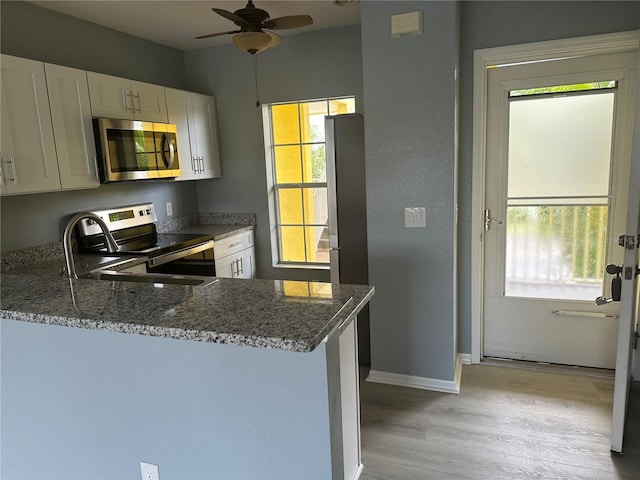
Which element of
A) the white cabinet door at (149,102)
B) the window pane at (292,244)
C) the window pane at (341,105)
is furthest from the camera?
the window pane at (292,244)

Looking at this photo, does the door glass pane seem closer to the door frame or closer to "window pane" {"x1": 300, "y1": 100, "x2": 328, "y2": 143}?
the door frame

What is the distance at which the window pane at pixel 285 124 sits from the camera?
13.1 ft

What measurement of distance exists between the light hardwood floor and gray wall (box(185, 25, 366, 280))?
1684mm

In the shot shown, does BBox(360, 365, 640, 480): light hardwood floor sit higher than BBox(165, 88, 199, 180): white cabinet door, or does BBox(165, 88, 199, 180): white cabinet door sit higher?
BBox(165, 88, 199, 180): white cabinet door

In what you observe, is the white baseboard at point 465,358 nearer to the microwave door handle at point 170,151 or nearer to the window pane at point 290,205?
the window pane at point 290,205

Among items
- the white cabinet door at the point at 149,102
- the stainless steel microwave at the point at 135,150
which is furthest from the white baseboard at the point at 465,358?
the white cabinet door at the point at 149,102

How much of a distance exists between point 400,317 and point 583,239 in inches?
49.8

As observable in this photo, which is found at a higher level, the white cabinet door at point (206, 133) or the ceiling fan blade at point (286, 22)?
the ceiling fan blade at point (286, 22)

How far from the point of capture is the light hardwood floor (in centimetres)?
201

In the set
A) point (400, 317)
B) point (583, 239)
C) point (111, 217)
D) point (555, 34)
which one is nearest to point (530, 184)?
point (583, 239)

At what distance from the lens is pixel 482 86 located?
2752 mm

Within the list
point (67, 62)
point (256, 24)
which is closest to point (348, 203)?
point (256, 24)

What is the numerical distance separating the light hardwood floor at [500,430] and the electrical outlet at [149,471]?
39.0 inches

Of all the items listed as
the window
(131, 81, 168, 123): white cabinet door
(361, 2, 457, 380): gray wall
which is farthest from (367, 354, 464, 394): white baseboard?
(131, 81, 168, 123): white cabinet door
